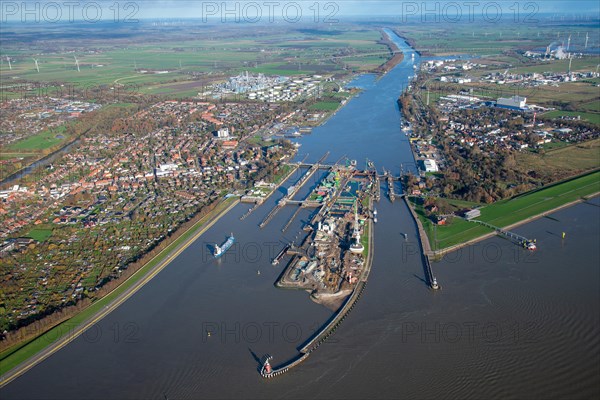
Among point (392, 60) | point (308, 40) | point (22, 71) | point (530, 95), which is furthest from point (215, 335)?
point (308, 40)

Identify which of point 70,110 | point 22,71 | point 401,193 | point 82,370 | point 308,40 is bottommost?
point 82,370

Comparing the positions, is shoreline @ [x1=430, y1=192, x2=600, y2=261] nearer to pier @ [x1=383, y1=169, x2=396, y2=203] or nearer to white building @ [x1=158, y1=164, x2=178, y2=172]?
pier @ [x1=383, y1=169, x2=396, y2=203]

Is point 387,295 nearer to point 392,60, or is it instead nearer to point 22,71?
point 392,60

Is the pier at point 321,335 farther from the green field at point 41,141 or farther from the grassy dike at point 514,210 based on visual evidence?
the green field at point 41,141

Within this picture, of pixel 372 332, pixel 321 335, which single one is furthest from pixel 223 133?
pixel 372 332

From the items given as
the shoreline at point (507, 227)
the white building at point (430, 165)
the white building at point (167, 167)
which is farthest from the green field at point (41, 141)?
the shoreline at point (507, 227)
